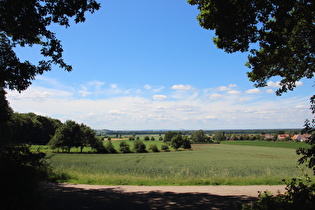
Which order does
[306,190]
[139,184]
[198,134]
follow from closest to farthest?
[306,190], [139,184], [198,134]

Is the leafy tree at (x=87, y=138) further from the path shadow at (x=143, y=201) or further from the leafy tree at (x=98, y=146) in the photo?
the path shadow at (x=143, y=201)

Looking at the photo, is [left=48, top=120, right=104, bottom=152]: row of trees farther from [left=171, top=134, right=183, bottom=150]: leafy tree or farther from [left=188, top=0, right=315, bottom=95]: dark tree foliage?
[left=188, top=0, right=315, bottom=95]: dark tree foliage

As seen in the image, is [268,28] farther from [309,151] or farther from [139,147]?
[139,147]

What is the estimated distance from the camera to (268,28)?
23.7ft

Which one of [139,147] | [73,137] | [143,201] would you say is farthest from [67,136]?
[143,201]

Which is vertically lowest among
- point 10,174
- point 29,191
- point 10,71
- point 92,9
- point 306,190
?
point 306,190

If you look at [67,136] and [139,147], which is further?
[139,147]

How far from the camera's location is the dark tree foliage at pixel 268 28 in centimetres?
665

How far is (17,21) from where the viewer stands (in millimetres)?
6777

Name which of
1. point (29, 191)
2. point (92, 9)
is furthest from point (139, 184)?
point (92, 9)

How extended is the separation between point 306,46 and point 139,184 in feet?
33.3

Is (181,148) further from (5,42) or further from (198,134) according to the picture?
(5,42)

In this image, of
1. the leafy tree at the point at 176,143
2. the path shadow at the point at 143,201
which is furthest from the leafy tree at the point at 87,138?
the path shadow at the point at 143,201

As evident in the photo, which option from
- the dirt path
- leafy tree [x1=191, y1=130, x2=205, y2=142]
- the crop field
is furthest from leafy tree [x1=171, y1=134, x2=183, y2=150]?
the dirt path
